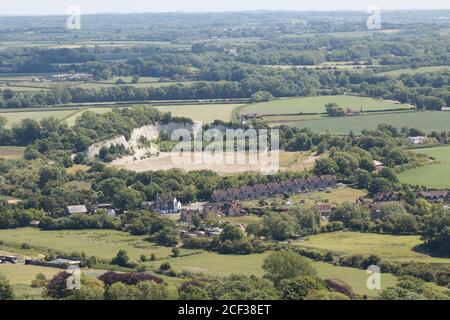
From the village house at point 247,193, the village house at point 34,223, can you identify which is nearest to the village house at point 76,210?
the village house at point 34,223

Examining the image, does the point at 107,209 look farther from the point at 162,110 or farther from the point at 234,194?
the point at 162,110

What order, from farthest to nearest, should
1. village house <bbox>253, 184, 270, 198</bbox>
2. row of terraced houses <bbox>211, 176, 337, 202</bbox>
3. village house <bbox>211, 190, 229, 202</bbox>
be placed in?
village house <bbox>253, 184, 270, 198</bbox> → row of terraced houses <bbox>211, 176, 337, 202</bbox> → village house <bbox>211, 190, 229, 202</bbox>

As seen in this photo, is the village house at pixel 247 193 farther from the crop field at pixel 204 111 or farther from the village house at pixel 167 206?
the crop field at pixel 204 111

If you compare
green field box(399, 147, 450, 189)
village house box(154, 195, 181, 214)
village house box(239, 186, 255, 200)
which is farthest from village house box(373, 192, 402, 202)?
village house box(154, 195, 181, 214)

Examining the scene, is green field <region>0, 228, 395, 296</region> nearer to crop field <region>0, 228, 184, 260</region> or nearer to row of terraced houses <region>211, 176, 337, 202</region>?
crop field <region>0, 228, 184, 260</region>

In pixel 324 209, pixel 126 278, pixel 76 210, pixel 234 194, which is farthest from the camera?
pixel 234 194

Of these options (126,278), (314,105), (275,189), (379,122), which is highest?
(126,278)

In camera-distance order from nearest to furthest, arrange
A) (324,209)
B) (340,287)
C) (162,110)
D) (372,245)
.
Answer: (340,287) < (372,245) < (324,209) < (162,110)

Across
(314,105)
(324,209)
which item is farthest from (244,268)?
(314,105)
